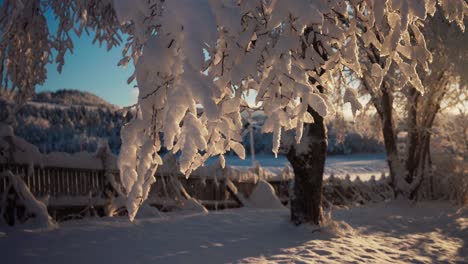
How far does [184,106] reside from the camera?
1823 millimetres

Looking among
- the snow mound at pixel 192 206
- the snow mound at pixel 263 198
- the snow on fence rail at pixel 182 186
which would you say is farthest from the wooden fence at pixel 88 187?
the snow mound at pixel 263 198

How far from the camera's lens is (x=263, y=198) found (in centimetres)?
996

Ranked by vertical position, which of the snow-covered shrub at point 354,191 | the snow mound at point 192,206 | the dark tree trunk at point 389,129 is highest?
the dark tree trunk at point 389,129

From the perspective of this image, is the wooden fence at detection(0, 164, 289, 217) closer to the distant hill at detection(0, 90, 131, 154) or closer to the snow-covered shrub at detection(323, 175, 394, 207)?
the snow-covered shrub at detection(323, 175, 394, 207)

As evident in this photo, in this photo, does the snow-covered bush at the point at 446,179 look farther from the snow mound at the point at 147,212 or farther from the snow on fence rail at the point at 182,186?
the snow mound at the point at 147,212

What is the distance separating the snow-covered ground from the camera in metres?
4.08

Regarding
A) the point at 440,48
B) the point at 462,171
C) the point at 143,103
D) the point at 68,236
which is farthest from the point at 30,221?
the point at 462,171

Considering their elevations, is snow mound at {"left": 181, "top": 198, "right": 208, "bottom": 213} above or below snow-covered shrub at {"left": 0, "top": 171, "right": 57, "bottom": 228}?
below

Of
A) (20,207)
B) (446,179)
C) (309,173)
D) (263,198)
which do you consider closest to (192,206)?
(263,198)

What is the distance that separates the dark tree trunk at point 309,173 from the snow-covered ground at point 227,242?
0.75 feet

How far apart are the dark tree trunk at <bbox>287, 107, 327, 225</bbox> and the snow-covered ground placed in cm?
23

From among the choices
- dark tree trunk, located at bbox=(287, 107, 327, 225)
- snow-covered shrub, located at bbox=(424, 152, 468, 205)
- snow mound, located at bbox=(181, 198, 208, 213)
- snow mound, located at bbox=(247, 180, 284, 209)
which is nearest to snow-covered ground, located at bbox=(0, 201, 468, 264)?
dark tree trunk, located at bbox=(287, 107, 327, 225)

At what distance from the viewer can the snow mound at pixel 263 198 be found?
9883mm

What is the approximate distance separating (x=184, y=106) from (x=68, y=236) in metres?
3.77
